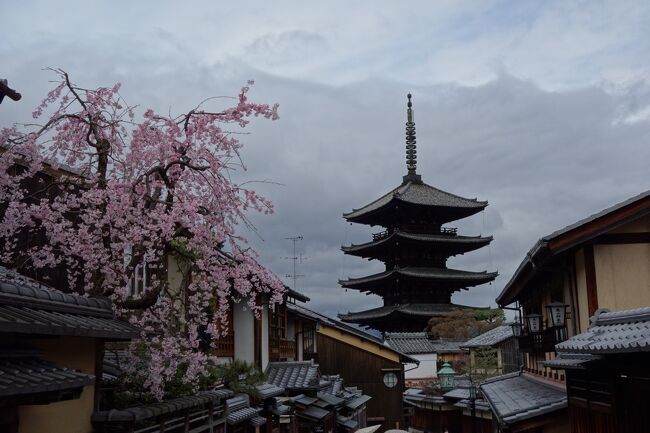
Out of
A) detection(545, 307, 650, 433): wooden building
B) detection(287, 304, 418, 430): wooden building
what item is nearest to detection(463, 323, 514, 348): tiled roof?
detection(287, 304, 418, 430): wooden building

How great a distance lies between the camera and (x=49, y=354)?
7691 mm

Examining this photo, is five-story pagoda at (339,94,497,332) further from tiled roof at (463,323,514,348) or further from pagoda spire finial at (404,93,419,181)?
tiled roof at (463,323,514,348)

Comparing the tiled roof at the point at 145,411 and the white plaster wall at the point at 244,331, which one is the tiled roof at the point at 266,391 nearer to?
the white plaster wall at the point at 244,331

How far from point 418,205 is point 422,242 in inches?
110

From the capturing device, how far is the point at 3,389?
5.36 meters

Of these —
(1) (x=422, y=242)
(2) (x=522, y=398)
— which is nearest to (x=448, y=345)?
(1) (x=422, y=242)

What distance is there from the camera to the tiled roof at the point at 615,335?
734 cm

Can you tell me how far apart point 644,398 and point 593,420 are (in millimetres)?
2245

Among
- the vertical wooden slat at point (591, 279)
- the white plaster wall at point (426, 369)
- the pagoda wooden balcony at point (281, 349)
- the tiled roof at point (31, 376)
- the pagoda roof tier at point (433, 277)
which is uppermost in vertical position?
the pagoda roof tier at point (433, 277)

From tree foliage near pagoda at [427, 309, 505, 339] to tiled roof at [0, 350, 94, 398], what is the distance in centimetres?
4406

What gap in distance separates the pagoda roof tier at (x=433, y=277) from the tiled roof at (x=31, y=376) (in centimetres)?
4393

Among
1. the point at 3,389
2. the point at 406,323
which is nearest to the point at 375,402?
the point at 406,323

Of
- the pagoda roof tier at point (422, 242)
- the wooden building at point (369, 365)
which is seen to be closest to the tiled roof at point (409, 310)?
the pagoda roof tier at point (422, 242)

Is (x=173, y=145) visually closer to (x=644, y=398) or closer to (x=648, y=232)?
(x=644, y=398)
